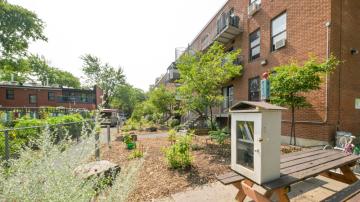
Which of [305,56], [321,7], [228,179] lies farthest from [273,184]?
[321,7]

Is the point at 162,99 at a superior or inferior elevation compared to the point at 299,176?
superior

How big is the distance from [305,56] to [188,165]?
26.1 ft

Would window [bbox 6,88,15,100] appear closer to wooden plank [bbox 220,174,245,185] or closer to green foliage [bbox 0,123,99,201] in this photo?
green foliage [bbox 0,123,99,201]

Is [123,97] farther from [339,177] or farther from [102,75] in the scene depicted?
[339,177]

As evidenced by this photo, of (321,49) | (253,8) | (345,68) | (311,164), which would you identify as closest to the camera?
(311,164)

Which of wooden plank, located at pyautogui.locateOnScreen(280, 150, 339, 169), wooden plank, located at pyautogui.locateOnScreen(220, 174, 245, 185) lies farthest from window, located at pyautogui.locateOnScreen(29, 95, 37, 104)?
wooden plank, located at pyautogui.locateOnScreen(280, 150, 339, 169)

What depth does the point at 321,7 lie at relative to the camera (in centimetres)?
830

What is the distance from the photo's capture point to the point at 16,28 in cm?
1881

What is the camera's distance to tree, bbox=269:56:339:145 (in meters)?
6.85

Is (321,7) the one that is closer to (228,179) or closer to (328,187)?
(328,187)

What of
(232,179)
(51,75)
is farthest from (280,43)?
(51,75)

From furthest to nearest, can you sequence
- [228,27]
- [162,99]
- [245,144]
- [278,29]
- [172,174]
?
[162,99]
[228,27]
[278,29]
[172,174]
[245,144]

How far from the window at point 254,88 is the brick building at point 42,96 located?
2337 centimetres

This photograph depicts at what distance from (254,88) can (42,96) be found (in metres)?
36.6
